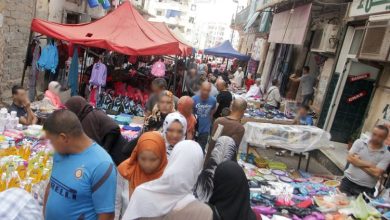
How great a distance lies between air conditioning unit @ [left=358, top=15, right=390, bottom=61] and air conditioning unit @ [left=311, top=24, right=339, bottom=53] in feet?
7.59

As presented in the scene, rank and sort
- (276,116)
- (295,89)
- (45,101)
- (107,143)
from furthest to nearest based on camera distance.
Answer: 1. (295,89)
2. (276,116)
3. (45,101)
4. (107,143)

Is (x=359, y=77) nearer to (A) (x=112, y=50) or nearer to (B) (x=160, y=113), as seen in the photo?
(A) (x=112, y=50)

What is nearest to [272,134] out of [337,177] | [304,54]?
[337,177]

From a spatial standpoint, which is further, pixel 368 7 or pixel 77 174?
pixel 368 7

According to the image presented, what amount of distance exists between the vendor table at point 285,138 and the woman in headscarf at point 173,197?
458 cm

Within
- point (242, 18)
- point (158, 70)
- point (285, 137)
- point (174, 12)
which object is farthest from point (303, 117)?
point (174, 12)

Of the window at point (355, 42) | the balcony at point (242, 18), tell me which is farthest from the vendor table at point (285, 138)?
the balcony at point (242, 18)

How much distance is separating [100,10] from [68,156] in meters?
16.5

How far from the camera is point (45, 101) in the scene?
6277 millimetres

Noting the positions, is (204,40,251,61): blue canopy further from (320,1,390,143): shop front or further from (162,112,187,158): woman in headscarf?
(162,112,187,158): woman in headscarf

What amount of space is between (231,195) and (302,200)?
3.00 m

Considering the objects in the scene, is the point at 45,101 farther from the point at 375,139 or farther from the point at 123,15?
the point at 375,139

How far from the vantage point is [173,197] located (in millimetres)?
2355

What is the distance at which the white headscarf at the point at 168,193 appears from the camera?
2320mm
